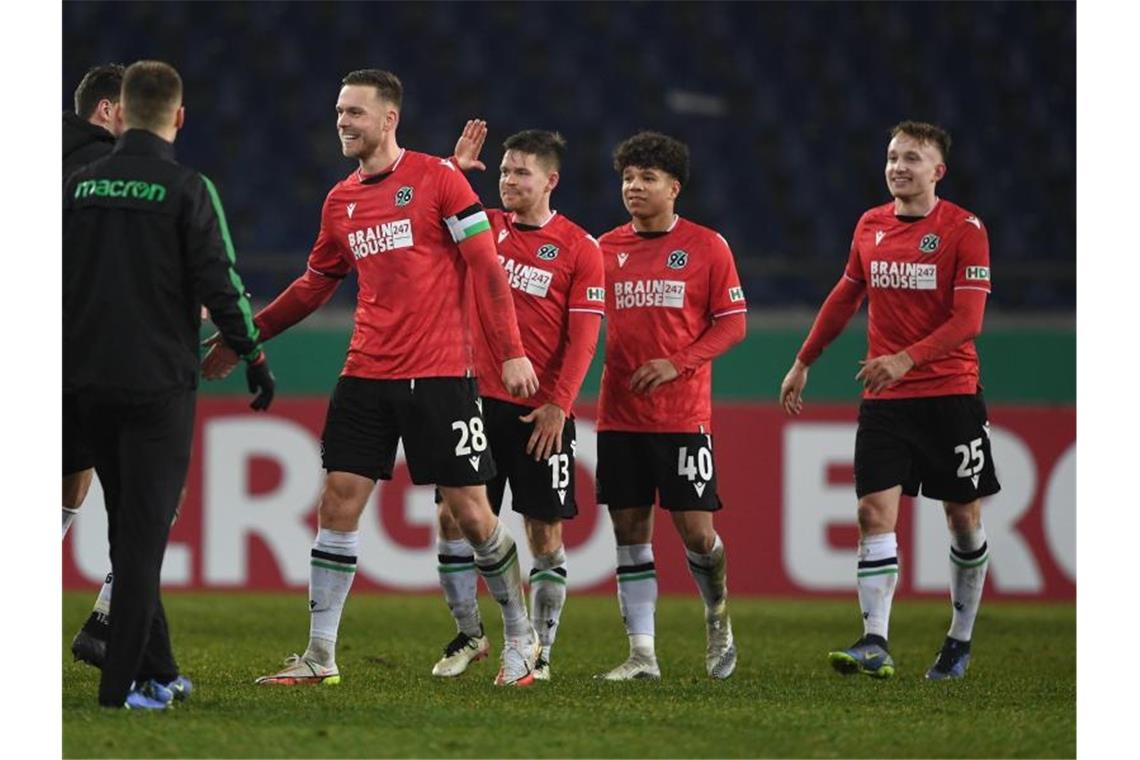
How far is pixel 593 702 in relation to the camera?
17.6 ft

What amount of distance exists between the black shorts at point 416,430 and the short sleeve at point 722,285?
1.09 meters

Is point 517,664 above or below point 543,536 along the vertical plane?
→ below

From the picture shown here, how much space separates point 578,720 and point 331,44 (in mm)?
7905

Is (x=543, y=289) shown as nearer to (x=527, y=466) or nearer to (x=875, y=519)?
(x=527, y=466)

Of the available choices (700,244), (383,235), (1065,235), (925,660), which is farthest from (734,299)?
(1065,235)

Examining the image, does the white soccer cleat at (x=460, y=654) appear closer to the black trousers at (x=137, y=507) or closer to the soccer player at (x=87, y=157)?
the soccer player at (x=87, y=157)

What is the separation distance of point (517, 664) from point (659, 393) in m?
1.12

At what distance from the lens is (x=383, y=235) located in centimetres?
563

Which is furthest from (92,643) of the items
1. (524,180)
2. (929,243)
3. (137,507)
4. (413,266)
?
(929,243)

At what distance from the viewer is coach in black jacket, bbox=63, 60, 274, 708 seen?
4648mm

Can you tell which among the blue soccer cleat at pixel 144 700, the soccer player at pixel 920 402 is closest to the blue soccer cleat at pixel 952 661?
the soccer player at pixel 920 402

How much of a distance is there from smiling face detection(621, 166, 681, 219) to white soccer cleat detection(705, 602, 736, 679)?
1418 millimetres

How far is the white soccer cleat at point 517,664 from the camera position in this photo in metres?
5.73

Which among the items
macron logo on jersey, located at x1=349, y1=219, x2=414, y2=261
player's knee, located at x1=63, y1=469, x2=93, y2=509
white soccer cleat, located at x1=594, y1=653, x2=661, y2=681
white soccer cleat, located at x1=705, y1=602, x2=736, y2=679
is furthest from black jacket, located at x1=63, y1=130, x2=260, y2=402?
white soccer cleat, located at x1=705, y1=602, x2=736, y2=679
